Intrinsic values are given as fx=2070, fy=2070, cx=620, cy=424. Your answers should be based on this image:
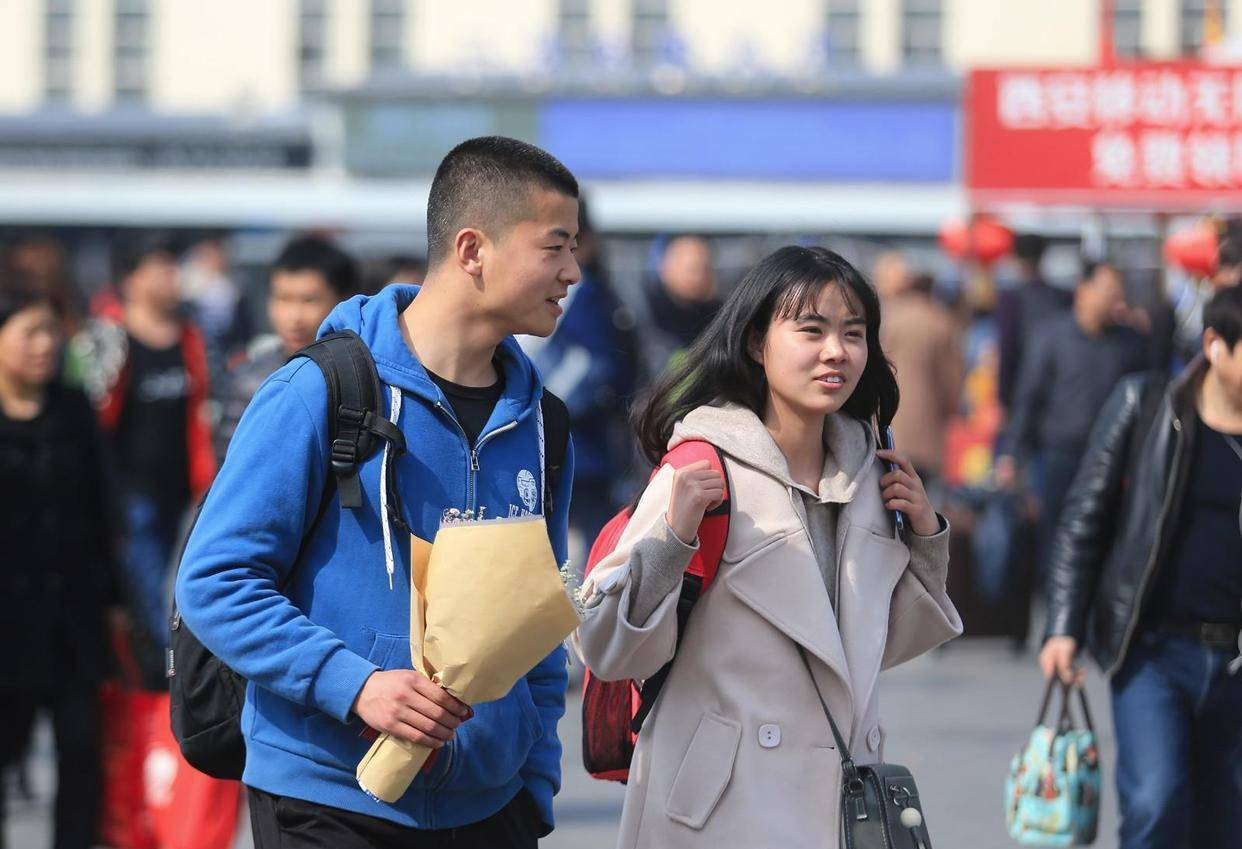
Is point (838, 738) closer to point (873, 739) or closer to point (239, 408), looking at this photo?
point (873, 739)

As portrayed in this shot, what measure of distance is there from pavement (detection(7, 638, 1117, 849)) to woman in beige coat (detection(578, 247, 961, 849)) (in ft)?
9.83

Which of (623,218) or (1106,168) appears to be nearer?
(1106,168)

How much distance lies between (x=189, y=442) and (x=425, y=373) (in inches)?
204

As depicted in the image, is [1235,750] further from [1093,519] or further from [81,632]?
[81,632]

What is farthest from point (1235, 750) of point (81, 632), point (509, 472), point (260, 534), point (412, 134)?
point (412, 134)

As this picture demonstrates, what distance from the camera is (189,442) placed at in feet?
27.6

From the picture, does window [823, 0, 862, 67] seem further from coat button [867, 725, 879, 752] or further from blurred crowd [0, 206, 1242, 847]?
coat button [867, 725, 879, 752]

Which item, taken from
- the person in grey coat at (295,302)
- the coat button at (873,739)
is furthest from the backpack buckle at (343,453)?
the person in grey coat at (295,302)

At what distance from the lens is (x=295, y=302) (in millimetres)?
5559

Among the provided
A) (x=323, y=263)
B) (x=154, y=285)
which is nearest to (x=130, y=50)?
(x=154, y=285)

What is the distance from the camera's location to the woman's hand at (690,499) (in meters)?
3.57

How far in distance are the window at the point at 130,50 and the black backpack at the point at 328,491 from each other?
4306cm

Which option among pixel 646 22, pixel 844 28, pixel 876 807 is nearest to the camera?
pixel 876 807

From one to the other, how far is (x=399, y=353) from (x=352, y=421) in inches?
6.5
